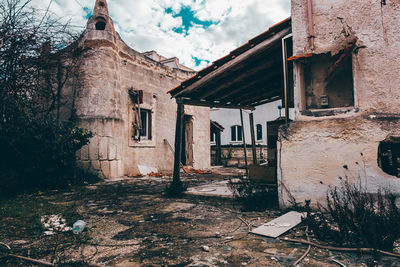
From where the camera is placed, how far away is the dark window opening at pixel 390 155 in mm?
3246

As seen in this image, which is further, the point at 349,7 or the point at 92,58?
the point at 92,58

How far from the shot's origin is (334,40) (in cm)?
390

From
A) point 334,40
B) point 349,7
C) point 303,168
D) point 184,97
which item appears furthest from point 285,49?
point 184,97

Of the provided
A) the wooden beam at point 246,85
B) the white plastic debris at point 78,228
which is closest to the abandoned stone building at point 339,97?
the wooden beam at point 246,85

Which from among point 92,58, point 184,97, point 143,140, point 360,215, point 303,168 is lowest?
point 360,215

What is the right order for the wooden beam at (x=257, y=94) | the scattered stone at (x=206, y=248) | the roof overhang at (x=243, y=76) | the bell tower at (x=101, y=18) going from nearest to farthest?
the scattered stone at (x=206, y=248) < the roof overhang at (x=243, y=76) < the wooden beam at (x=257, y=94) < the bell tower at (x=101, y=18)

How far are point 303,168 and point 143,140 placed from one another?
7.38 meters

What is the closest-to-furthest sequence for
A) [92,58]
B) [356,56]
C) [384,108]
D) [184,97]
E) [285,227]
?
[285,227] < [384,108] < [356,56] < [184,97] < [92,58]

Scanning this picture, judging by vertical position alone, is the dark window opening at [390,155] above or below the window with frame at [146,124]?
below

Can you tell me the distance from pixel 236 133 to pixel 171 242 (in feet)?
67.2

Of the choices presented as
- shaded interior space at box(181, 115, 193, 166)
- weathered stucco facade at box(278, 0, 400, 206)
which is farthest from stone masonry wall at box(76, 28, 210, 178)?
weathered stucco facade at box(278, 0, 400, 206)

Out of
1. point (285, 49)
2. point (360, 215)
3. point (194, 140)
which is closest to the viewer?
point (360, 215)

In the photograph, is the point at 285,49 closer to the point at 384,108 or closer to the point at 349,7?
the point at 349,7

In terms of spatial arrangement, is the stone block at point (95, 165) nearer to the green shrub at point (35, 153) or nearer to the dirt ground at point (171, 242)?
the green shrub at point (35, 153)
